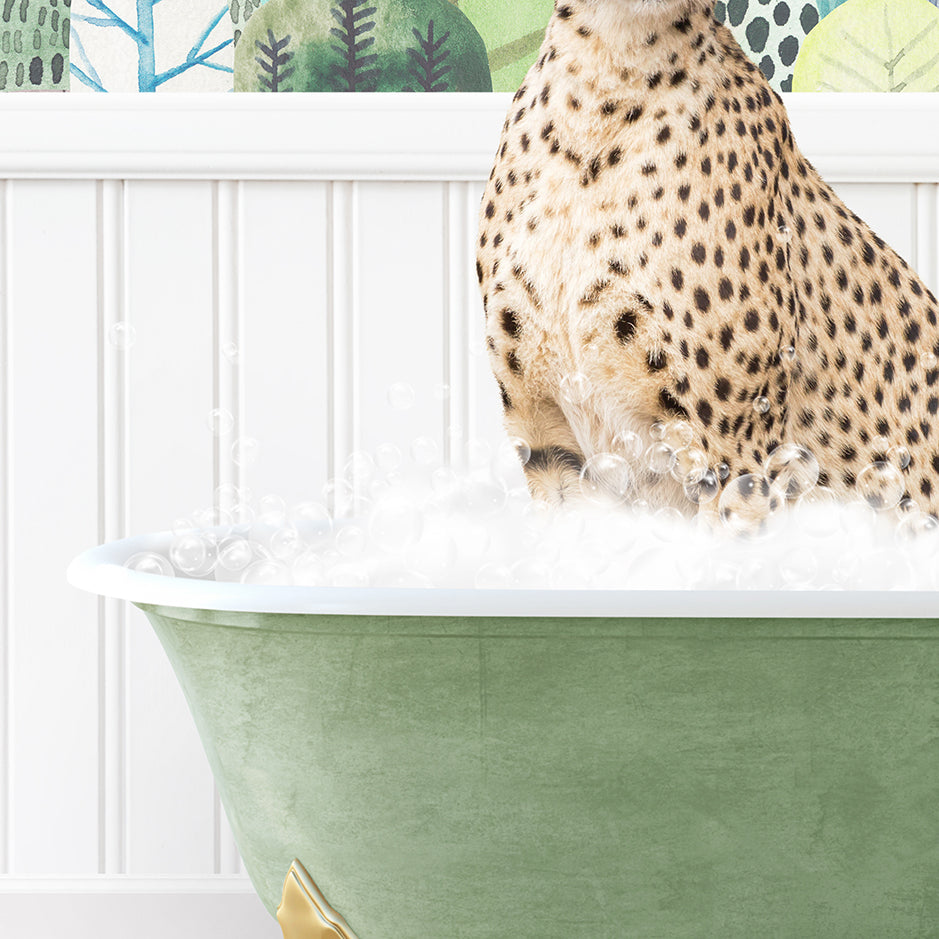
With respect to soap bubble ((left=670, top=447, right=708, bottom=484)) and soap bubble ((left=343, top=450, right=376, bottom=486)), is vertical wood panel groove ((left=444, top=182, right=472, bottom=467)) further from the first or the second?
soap bubble ((left=670, top=447, right=708, bottom=484))

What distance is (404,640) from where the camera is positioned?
0.70 meters

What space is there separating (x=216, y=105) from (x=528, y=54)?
16.3 inches

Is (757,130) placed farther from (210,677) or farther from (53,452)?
(53,452)

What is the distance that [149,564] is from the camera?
0.92m

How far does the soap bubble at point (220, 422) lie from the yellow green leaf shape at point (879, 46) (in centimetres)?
90

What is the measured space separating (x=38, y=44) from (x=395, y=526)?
88 cm

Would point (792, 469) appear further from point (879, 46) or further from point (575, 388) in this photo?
point (879, 46)

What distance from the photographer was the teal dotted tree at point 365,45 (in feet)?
4.35

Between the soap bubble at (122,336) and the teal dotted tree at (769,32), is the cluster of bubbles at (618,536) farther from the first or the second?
the teal dotted tree at (769,32)

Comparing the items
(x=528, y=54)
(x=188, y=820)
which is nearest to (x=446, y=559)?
(x=188, y=820)

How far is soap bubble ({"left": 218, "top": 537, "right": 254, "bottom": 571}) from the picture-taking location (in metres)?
0.97

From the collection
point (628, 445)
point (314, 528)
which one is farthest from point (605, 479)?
point (314, 528)

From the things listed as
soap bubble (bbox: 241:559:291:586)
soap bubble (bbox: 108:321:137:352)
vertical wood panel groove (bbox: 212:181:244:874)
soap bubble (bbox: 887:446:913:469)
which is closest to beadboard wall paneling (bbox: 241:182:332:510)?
vertical wood panel groove (bbox: 212:181:244:874)

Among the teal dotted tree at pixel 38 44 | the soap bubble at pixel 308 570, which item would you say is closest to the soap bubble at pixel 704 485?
the soap bubble at pixel 308 570
